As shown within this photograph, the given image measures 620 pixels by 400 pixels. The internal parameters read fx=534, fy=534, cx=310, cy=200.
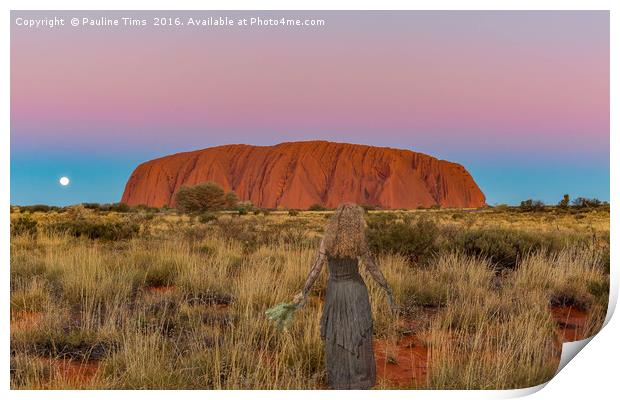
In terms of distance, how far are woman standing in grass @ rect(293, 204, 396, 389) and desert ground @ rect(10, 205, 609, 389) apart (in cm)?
43

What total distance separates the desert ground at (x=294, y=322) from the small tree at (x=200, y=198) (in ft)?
78.5

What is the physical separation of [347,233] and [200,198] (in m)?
31.6

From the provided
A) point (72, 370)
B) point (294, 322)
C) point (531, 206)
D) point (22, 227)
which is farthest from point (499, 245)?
point (531, 206)

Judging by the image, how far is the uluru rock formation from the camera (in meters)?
47.6

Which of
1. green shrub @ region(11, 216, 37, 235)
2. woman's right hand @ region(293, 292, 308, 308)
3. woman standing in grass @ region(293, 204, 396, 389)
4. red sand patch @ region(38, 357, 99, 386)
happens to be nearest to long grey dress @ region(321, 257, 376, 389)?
woman standing in grass @ region(293, 204, 396, 389)

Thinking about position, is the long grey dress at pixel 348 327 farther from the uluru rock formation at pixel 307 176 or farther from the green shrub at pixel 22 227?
the uluru rock formation at pixel 307 176

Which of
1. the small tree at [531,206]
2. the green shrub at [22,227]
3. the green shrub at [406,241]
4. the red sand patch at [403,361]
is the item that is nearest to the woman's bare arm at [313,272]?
the red sand patch at [403,361]

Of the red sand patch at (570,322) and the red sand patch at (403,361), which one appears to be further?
the red sand patch at (570,322)

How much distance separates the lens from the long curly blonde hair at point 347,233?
3.55 m

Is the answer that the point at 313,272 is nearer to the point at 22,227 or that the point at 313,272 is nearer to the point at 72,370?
the point at 72,370

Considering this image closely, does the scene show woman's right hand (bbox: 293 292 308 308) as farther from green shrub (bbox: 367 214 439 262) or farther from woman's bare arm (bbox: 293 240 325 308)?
green shrub (bbox: 367 214 439 262)

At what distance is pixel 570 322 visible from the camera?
6.02 m
